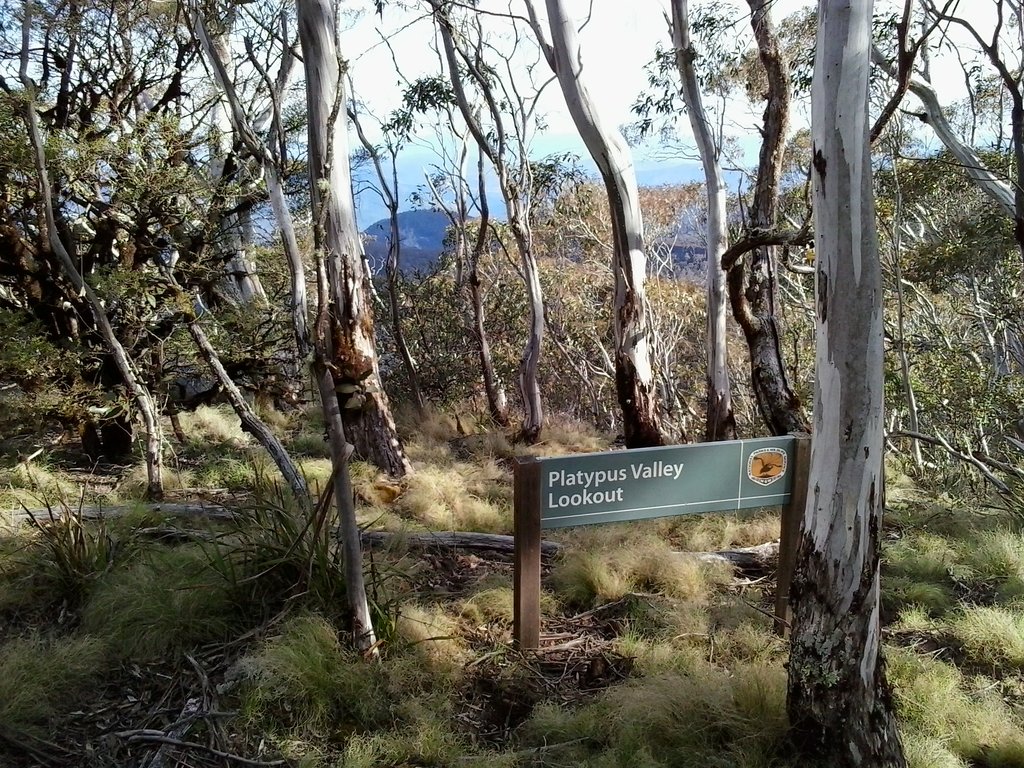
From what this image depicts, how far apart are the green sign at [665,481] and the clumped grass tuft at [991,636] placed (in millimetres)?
1274

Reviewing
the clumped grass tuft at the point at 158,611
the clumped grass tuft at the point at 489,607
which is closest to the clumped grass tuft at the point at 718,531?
the clumped grass tuft at the point at 489,607

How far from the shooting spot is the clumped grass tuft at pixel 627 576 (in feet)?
14.8

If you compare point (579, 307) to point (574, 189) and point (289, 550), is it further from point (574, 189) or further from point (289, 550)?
point (289, 550)

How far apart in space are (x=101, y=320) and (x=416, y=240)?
1302 centimetres

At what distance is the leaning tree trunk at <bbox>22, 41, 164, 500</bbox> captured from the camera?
17.1 ft

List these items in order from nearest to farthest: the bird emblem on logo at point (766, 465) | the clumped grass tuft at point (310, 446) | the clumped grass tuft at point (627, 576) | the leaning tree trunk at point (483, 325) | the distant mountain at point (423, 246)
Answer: the bird emblem on logo at point (766, 465) < the clumped grass tuft at point (627, 576) < the clumped grass tuft at point (310, 446) < the leaning tree trunk at point (483, 325) < the distant mountain at point (423, 246)

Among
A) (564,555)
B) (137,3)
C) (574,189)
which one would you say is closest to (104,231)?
(137,3)

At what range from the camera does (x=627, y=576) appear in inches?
183

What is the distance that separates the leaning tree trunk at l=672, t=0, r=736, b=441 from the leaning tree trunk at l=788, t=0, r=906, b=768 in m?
5.17

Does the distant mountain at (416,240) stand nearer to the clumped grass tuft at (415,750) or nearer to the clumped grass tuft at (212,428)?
the clumped grass tuft at (212,428)

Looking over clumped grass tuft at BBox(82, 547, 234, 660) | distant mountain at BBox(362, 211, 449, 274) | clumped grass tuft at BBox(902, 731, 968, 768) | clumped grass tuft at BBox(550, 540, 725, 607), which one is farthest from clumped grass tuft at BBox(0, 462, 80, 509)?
distant mountain at BBox(362, 211, 449, 274)

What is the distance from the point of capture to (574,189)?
15312 millimetres

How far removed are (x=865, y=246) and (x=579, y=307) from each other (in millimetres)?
13647

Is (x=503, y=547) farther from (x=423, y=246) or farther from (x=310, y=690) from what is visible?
(x=423, y=246)
